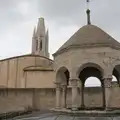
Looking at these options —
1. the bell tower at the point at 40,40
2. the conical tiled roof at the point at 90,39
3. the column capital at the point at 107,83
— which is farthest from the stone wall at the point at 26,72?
the bell tower at the point at 40,40

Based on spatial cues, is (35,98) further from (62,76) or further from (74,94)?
(74,94)

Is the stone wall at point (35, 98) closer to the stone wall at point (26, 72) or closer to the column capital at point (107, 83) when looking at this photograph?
the stone wall at point (26, 72)

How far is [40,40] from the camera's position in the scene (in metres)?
67.4

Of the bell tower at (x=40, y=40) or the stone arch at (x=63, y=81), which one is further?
the bell tower at (x=40, y=40)

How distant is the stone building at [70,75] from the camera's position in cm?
1117

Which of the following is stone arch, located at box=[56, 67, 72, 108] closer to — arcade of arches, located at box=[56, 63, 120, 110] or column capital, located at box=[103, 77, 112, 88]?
arcade of arches, located at box=[56, 63, 120, 110]

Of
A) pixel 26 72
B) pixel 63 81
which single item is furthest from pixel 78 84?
pixel 26 72

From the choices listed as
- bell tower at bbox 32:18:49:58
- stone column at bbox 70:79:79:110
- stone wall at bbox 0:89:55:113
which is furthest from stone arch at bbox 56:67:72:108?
bell tower at bbox 32:18:49:58

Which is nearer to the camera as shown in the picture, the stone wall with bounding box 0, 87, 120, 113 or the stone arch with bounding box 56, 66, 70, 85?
the stone arch with bounding box 56, 66, 70, 85

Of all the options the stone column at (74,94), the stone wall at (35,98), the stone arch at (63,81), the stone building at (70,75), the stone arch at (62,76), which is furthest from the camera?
the stone wall at (35,98)

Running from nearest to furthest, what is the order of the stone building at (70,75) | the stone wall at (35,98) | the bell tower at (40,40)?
the stone building at (70,75) → the stone wall at (35,98) → the bell tower at (40,40)

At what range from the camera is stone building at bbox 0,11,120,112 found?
440 inches

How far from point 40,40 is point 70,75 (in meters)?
56.6

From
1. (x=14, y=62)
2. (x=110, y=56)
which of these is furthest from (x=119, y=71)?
(x=14, y=62)
